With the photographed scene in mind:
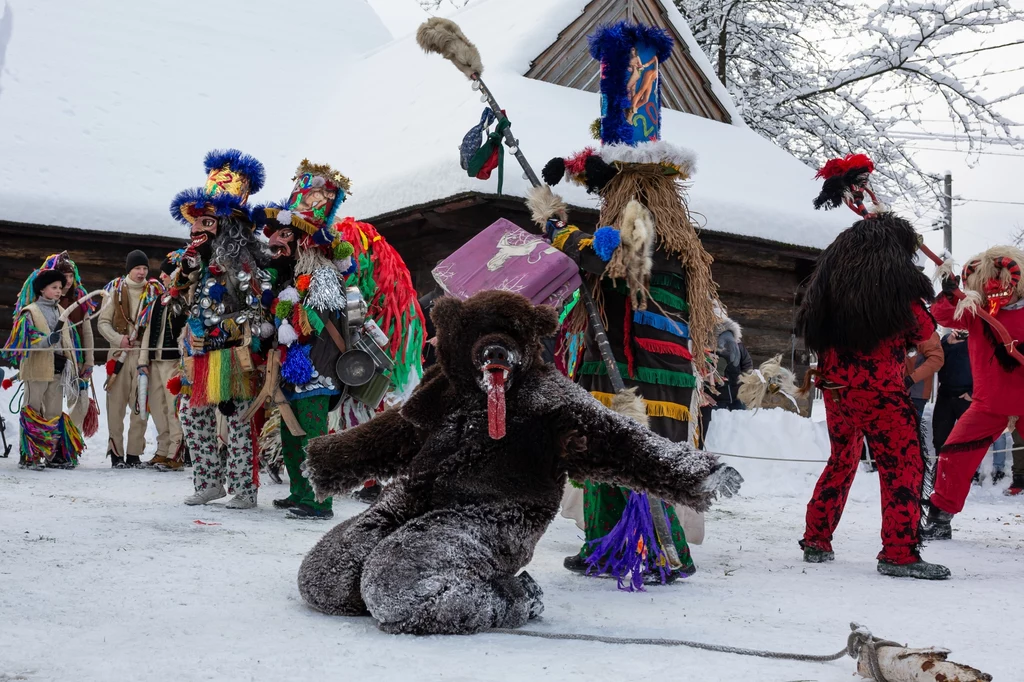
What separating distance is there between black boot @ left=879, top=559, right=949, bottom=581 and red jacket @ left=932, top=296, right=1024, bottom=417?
141cm

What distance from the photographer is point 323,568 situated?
3.30 m

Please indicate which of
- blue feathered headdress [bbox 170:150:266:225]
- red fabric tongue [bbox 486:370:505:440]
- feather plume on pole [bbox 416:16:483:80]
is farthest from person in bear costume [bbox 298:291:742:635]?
blue feathered headdress [bbox 170:150:266:225]

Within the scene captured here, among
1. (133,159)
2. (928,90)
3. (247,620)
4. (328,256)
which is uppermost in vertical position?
(928,90)

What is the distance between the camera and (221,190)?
5875mm

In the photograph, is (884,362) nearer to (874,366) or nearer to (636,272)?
(874,366)

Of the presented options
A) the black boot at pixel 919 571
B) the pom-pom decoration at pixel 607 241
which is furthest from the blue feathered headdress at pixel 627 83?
the black boot at pixel 919 571

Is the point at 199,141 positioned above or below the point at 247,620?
above

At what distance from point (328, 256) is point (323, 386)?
720mm

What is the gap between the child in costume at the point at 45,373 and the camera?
7.80 m

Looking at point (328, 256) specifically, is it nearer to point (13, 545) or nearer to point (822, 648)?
point (13, 545)

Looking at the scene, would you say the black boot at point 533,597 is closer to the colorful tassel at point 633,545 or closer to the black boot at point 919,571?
the colorful tassel at point 633,545

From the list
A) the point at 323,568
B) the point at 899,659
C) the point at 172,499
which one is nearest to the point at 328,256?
the point at 172,499

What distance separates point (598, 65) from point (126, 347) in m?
6.79

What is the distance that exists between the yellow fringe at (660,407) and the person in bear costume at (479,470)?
0.85 metres
